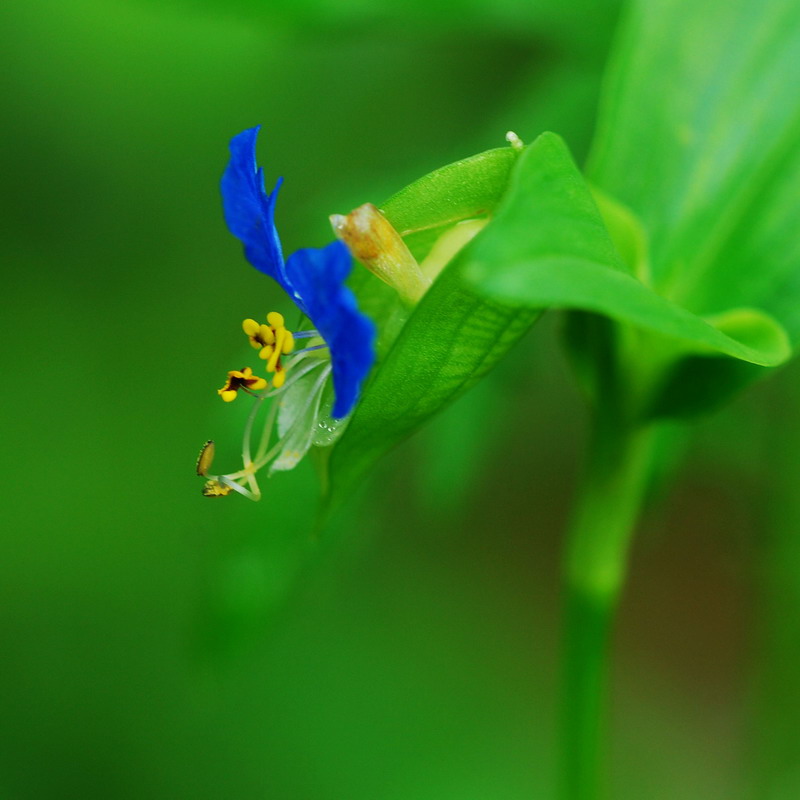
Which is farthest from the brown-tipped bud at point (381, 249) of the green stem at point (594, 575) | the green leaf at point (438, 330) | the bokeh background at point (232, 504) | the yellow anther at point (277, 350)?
the bokeh background at point (232, 504)

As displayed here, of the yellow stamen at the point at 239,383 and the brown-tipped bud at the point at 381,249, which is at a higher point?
the brown-tipped bud at the point at 381,249

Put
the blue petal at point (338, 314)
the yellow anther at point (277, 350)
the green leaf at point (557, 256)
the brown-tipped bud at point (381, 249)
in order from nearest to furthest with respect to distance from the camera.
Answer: the green leaf at point (557, 256)
the blue petal at point (338, 314)
the brown-tipped bud at point (381, 249)
the yellow anther at point (277, 350)

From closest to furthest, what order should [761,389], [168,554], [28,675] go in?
[761,389] < [28,675] < [168,554]

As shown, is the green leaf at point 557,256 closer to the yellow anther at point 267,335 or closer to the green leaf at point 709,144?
the yellow anther at point 267,335

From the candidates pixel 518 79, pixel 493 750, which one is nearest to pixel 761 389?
pixel 493 750

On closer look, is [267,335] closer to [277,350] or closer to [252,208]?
[277,350]

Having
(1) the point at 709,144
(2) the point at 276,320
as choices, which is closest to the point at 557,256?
A: (2) the point at 276,320

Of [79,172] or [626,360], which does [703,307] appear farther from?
[79,172]
